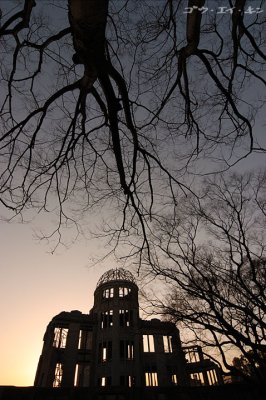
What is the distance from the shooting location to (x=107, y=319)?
28484mm

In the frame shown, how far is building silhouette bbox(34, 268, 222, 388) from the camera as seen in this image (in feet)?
83.0

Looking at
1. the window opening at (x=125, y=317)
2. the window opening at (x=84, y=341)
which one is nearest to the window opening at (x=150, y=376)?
the window opening at (x=125, y=317)

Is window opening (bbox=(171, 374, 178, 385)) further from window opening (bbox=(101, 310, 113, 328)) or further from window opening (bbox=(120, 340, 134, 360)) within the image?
window opening (bbox=(101, 310, 113, 328))

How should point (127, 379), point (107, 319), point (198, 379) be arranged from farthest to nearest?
point (198, 379) → point (107, 319) → point (127, 379)

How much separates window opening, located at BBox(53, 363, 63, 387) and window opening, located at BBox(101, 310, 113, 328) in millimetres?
5672

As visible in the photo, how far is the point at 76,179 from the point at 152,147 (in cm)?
160

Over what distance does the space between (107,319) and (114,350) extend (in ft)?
10.7

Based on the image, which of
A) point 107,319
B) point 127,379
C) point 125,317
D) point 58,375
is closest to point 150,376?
point 127,379

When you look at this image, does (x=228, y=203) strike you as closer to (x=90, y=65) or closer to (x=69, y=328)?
(x=90, y=65)

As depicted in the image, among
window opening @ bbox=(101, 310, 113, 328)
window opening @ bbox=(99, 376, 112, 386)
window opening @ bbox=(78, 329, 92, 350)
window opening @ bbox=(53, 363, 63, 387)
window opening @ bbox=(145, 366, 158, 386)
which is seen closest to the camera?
window opening @ bbox=(99, 376, 112, 386)

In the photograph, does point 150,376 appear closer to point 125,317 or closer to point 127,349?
point 127,349

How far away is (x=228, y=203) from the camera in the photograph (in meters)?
10.5

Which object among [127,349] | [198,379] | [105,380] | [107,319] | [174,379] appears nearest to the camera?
A: [105,380]

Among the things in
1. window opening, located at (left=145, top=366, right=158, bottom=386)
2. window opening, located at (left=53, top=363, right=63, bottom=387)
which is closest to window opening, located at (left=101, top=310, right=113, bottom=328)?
window opening, located at (left=53, top=363, right=63, bottom=387)
